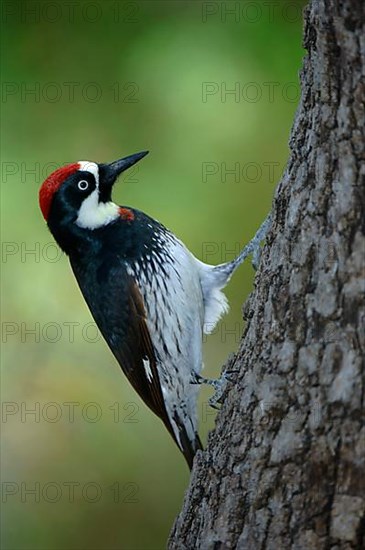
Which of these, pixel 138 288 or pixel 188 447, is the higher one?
pixel 138 288

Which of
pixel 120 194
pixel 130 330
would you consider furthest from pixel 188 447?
pixel 120 194

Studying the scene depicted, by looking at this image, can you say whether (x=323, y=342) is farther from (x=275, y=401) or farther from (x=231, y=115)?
(x=231, y=115)

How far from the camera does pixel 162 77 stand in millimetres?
5328

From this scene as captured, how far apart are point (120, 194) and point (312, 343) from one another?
10.3ft

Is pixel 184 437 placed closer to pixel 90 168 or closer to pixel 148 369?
pixel 148 369

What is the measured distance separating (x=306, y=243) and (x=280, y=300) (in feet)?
0.54

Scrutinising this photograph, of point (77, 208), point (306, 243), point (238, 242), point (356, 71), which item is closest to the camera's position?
point (356, 71)

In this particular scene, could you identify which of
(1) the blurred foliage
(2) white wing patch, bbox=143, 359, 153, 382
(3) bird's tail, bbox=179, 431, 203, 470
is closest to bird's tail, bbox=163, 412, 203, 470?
(3) bird's tail, bbox=179, 431, 203, 470

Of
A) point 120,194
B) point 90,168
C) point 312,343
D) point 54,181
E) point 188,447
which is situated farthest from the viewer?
point 120,194

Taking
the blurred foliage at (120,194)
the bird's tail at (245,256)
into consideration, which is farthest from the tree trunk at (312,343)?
the blurred foliage at (120,194)

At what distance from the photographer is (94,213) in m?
3.56

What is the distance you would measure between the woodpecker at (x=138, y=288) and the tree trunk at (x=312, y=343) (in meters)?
1.13

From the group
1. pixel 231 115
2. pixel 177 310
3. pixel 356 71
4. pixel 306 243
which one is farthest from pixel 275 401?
pixel 231 115

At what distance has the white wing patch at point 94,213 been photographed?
11.5 ft
